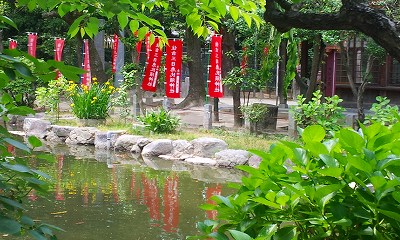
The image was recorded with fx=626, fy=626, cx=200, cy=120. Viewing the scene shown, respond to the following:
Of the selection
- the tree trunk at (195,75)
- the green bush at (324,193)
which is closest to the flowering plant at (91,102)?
the tree trunk at (195,75)

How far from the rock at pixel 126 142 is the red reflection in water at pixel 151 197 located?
9.93ft

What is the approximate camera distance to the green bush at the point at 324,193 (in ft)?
6.35

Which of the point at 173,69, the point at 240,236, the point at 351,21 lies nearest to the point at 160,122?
the point at 173,69

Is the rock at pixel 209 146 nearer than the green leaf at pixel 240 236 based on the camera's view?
No

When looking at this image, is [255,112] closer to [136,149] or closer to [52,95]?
[136,149]

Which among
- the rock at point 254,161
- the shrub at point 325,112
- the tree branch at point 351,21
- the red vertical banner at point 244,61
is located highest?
the red vertical banner at point 244,61

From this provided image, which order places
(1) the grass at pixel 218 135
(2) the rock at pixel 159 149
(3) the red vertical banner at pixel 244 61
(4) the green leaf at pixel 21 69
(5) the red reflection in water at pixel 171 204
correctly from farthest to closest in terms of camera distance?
(3) the red vertical banner at pixel 244 61, (2) the rock at pixel 159 149, (1) the grass at pixel 218 135, (5) the red reflection in water at pixel 171 204, (4) the green leaf at pixel 21 69

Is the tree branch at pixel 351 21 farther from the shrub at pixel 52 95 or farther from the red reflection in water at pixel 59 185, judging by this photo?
the shrub at pixel 52 95

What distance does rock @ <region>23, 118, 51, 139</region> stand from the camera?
16.1m

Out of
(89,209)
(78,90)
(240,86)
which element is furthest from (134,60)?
(89,209)

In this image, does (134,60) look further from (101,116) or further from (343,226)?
(343,226)

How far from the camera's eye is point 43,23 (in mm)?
26859

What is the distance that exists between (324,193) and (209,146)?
11159 millimetres

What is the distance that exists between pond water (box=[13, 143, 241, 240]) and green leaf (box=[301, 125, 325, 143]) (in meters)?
4.03
